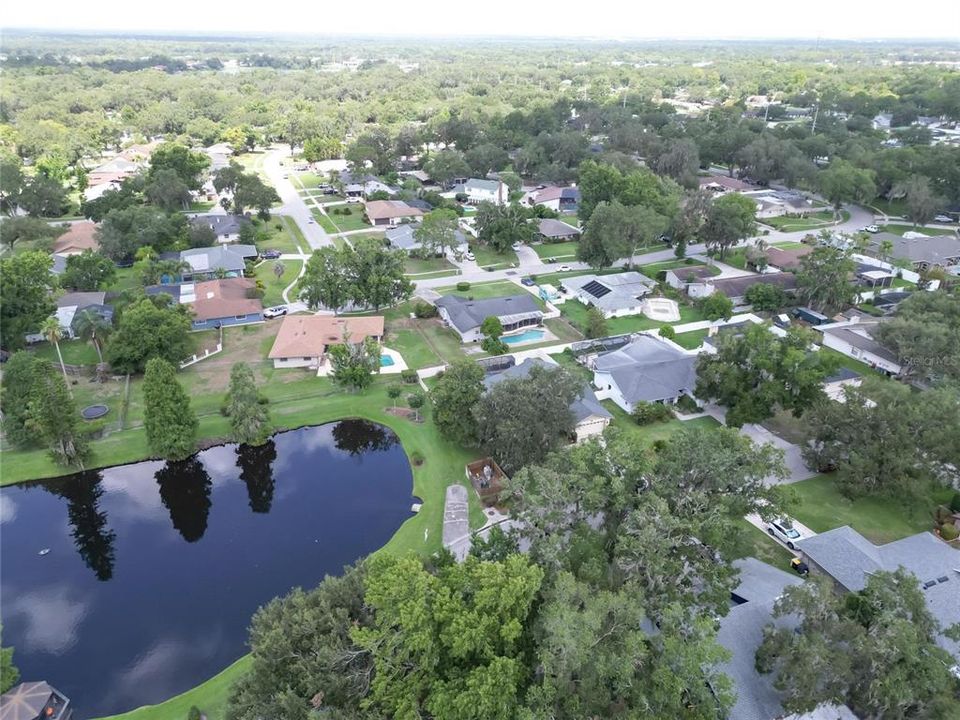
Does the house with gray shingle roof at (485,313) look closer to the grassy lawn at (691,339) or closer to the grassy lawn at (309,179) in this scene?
the grassy lawn at (691,339)

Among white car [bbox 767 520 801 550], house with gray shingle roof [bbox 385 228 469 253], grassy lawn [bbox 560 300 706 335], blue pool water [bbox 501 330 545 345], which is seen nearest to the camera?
white car [bbox 767 520 801 550]

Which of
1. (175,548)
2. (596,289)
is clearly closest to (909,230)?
(596,289)

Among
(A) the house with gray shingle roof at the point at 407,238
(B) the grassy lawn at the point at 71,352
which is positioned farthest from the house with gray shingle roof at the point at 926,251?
(B) the grassy lawn at the point at 71,352

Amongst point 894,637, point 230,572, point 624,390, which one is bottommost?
point 230,572

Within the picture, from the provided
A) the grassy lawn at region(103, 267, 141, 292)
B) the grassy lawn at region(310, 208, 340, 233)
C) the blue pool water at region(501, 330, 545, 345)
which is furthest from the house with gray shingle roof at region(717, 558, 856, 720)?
the grassy lawn at region(310, 208, 340, 233)

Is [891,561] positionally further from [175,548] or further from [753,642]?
[175,548]

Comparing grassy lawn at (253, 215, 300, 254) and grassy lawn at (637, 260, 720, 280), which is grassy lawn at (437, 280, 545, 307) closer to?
grassy lawn at (637, 260, 720, 280)

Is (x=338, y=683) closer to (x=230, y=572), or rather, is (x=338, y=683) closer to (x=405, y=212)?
(x=230, y=572)

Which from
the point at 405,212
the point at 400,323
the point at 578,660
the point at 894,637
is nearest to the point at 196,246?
the point at 405,212
